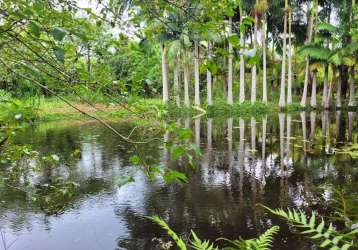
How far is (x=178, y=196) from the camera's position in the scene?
824 centimetres

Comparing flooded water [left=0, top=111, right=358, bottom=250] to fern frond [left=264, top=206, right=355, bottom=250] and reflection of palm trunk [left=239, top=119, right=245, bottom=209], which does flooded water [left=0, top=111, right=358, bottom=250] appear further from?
fern frond [left=264, top=206, right=355, bottom=250]

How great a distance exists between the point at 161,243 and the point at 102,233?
3.53ft

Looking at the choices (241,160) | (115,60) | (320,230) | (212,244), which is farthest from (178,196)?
(320,230)

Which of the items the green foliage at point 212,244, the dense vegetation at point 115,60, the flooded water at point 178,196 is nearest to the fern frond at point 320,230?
the dense vegetation at point 115,60

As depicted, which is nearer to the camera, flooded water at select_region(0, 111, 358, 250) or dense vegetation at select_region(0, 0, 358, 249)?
dense vegetation at select_region(0, 0, 358, 249)

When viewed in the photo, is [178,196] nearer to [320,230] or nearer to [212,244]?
[212,244]

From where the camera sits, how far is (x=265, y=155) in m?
12.7

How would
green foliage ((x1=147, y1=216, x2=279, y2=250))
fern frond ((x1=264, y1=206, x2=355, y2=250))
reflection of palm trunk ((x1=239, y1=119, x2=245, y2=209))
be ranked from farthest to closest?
reflection of palm trunk ((x1=239, y1=119, x2=245, y2=209)) → green foliage ((x1=147, y1=216, x2=279, y2=250)) → fern frond ((x1=264, y1=206, x2=355, y2=250))

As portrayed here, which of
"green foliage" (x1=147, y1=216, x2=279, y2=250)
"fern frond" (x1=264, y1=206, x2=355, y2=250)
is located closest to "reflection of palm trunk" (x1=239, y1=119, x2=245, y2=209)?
"green foliage" (x1=147, y1=216, x2=279, y2=250)

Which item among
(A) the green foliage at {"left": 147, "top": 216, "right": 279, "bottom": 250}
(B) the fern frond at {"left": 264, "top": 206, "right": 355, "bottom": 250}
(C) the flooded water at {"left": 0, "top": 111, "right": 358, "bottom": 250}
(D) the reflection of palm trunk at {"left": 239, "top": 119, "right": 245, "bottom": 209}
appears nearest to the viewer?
(B) the fern frond at {"left": 264, "top": 206, "right": 355, "bottom": 250}

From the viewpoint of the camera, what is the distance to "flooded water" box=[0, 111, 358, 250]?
6.29 metres

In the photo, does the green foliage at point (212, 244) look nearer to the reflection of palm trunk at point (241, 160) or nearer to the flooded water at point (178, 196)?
the flooded water at point (178, 196)

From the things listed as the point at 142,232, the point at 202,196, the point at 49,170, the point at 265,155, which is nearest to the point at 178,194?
the point at 202,196

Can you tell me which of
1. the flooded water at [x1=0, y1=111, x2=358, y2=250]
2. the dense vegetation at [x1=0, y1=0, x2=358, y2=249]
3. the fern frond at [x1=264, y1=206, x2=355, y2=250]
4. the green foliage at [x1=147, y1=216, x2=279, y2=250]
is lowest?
the flooded water at [x1=0, y1=111, x2=358, y2=250]
